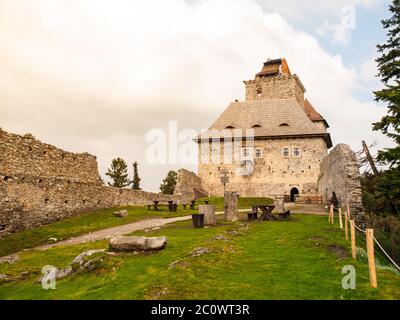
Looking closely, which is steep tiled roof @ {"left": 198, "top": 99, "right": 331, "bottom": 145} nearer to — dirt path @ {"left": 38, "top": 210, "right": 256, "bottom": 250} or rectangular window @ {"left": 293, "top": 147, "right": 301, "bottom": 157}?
rectangular window @ {"left": 293, "top": 147, "right": 301, "bottom": 157}

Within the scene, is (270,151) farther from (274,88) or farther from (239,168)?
(274,88)

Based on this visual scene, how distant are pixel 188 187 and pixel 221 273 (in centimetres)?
3161

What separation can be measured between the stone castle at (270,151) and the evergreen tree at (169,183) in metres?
15.5

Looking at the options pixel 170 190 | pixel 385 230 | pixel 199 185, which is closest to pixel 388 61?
pixel 385 230

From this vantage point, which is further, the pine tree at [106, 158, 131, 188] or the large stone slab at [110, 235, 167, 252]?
the pine tree at [106, 158, 131, 188]

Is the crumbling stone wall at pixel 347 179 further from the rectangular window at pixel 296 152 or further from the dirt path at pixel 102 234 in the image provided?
the rectangular window at pixel 296 152

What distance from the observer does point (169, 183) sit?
199 feet

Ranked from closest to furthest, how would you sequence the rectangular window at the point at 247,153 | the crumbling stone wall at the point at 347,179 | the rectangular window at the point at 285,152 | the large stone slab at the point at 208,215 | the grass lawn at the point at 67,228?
the grass lawn at the point at 67,228
the large stone slab at the point at 208,215
the crumbling stone wall at the point at 347,179
the rectangular window at the point at 285,152
the rectangular window at the point at 247,153

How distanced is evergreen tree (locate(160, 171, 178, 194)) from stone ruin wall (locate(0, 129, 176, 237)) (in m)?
33.9

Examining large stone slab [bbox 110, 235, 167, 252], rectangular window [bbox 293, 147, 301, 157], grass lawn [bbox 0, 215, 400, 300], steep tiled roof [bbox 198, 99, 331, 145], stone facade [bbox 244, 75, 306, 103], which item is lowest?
grass lawn [bbox 0, 215, 400, 300]

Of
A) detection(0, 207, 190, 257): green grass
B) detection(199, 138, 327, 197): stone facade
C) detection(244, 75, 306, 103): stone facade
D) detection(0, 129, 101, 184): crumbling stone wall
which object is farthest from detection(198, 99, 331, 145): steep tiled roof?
detection(0, 207, 190, 257): green grass

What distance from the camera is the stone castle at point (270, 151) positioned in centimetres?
4084

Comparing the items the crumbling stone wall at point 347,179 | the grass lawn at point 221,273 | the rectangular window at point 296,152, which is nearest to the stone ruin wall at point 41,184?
the grass lawn at point 221,273

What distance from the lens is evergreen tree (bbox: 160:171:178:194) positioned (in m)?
59.8
